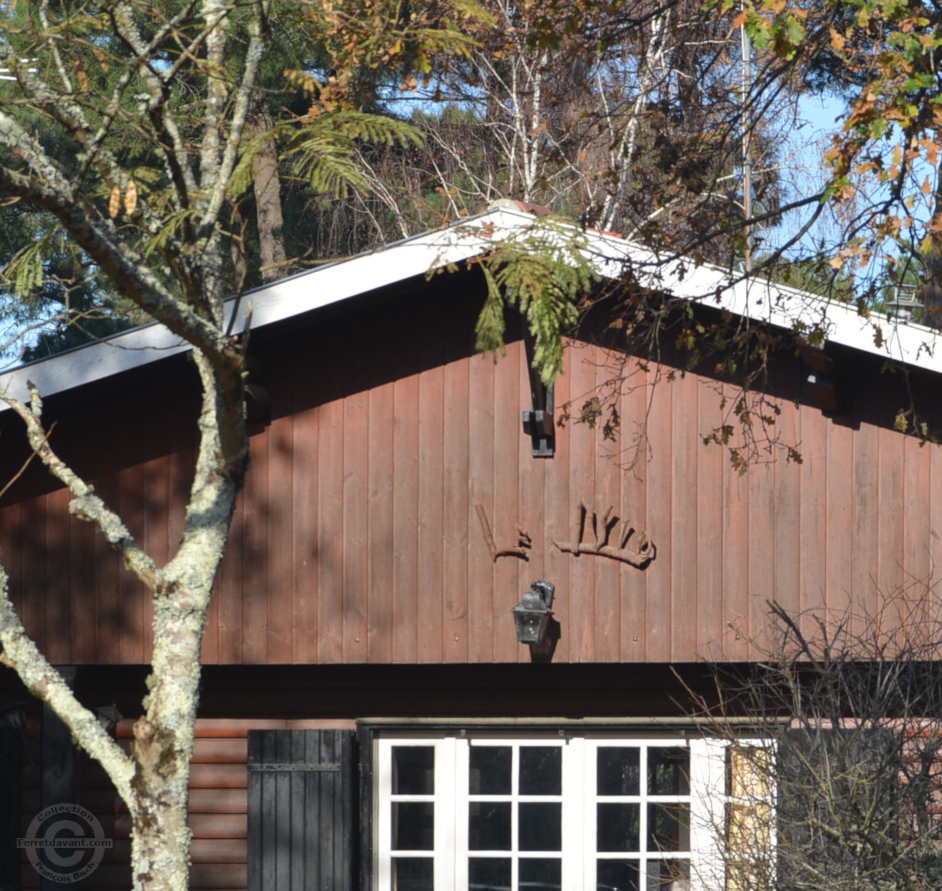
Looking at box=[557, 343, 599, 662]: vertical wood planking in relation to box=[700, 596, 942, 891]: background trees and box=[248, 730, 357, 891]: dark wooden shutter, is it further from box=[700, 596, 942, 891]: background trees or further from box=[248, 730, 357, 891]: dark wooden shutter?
box=[248, 730, 357, 891]: dark wooden shutter

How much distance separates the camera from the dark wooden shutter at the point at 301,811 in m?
6.85

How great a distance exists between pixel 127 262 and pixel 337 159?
81 cm

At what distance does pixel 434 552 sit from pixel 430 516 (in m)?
0.20

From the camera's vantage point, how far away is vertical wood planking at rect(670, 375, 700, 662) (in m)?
6.70

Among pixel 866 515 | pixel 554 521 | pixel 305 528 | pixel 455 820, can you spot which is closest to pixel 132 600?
pixel 305 528

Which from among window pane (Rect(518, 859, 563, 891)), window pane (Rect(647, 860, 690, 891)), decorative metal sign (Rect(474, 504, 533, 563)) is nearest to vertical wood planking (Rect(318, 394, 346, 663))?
decorative metal sign (Rect(474, 504, 533, 563))

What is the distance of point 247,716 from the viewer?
720 cm

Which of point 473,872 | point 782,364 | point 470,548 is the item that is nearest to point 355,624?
point 470,548

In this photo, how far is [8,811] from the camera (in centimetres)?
707

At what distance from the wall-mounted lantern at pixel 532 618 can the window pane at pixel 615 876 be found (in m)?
1.60

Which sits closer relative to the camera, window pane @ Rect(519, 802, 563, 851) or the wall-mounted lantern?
the wall-mounted lantern

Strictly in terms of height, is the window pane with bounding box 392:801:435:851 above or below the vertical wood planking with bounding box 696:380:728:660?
below

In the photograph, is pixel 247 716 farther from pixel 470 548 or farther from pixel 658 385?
pixel 658 385

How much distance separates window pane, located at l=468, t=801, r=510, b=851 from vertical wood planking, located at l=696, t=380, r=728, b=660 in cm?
161
